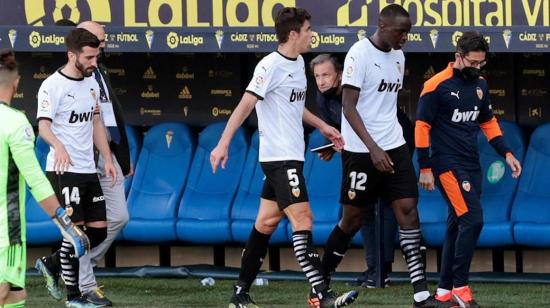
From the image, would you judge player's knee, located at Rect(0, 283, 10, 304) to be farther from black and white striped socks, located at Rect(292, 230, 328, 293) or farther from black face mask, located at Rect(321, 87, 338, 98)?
black face mask, located at Rect(321, 87, 338, 98)

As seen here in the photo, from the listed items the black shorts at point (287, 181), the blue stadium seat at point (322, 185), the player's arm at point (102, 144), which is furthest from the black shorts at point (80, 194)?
the blue stadium seat at point (322, 185)

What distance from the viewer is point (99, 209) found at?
9852 millimetres

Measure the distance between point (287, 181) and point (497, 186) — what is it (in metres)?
3.07

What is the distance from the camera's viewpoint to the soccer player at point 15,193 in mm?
6910

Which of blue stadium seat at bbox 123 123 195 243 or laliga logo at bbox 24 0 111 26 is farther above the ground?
laliga logo at bbox 24 0 111 26

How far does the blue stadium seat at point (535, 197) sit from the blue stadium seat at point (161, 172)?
8.94ft

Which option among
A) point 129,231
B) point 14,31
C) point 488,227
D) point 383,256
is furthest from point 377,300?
point 14,31

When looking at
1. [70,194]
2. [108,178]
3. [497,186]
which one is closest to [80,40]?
[70,194]

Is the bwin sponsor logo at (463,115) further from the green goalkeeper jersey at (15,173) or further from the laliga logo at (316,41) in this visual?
the green goalkeeper jersey at (15,173)

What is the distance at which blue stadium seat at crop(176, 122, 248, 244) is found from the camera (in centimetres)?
1177

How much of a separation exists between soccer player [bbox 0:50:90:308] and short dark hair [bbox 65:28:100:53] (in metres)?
2.34

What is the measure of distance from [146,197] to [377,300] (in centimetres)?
272

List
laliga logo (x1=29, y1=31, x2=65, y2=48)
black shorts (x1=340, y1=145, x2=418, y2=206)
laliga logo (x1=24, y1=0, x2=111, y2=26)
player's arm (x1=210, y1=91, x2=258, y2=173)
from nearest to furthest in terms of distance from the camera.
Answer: player's arm (x1=210, y1=91, x2=258, y2=173) → black shorts (x1=340, y1=145, x2=418, y2=206) → laliga logo (x1=29, y1=31, x2=65, y2=48) → laliga logo (x1=24, y1=0, x2=111, y2=26)

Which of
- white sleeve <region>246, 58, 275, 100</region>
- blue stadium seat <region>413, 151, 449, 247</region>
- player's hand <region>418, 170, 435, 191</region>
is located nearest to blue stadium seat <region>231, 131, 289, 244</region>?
blue stadium seat <region>413, 151, 449, 247</region>
